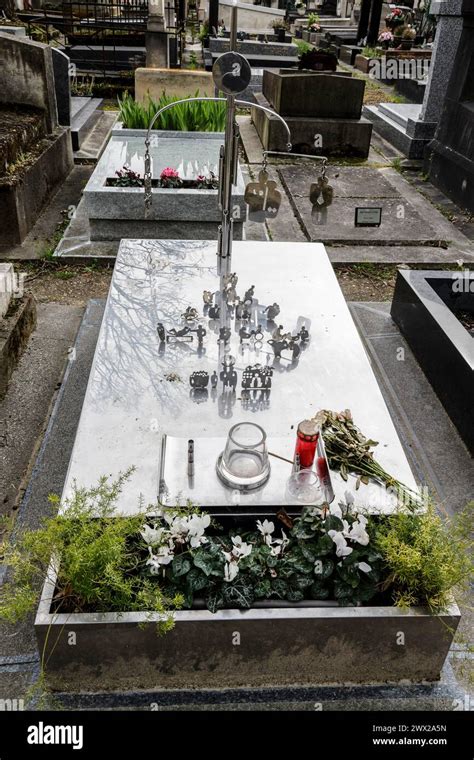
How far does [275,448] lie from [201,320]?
1764 millimetres

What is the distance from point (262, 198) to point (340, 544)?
2.65m

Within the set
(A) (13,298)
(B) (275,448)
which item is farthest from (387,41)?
(B) (275,448)

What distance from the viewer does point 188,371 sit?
15.8ft

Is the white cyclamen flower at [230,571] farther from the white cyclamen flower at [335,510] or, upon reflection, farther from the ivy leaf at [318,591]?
the white cyclamen flower at [335,510]

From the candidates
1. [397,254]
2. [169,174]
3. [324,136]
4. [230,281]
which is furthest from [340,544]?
[324,136]

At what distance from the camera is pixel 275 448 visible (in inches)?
160

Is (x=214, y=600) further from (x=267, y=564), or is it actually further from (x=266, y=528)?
(x=266, y=528)

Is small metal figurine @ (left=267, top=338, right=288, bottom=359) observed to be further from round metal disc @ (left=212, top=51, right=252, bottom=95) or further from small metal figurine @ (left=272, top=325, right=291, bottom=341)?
round metal disc @ (left=212, top=51, right=252, bottom=95)

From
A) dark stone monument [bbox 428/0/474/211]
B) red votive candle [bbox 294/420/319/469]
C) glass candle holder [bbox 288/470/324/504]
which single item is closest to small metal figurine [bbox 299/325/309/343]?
red votive candle [bbox 294/420/319/469]

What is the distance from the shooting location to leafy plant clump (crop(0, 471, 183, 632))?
3.03m

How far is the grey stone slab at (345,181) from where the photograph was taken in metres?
10.5

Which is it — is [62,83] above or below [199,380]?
above

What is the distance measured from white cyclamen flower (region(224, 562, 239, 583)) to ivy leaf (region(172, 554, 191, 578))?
20cm
